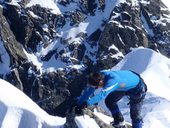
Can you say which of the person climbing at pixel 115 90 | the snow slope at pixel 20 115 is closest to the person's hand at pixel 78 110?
the person climbing at pixel 115 90

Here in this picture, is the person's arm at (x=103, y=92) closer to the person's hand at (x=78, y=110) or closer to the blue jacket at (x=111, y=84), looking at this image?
the blue jacket at (x=111, y=84)

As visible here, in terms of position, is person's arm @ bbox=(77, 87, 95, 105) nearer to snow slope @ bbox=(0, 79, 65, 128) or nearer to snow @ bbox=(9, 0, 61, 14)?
snow slope @ bbox=(0, 79, 65, 128)

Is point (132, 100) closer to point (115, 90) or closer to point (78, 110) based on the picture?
point (115, 90)

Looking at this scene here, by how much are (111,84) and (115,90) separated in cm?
90

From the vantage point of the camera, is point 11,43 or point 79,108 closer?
point 79,108

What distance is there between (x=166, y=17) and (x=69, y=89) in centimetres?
2522

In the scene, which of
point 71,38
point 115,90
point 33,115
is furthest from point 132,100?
point 71,38

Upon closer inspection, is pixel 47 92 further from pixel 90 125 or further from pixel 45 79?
pixel 90 125

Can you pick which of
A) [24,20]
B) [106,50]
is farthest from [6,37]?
[106,50]

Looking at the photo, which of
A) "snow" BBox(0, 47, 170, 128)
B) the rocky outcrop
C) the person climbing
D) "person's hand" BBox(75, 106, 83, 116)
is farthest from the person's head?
the rocky outcrop

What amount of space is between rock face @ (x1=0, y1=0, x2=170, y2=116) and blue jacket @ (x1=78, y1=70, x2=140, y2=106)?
2840 inches

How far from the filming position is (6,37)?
8844cm

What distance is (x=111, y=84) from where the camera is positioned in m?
11.2

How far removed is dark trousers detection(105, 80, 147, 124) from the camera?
12391 millimetres
